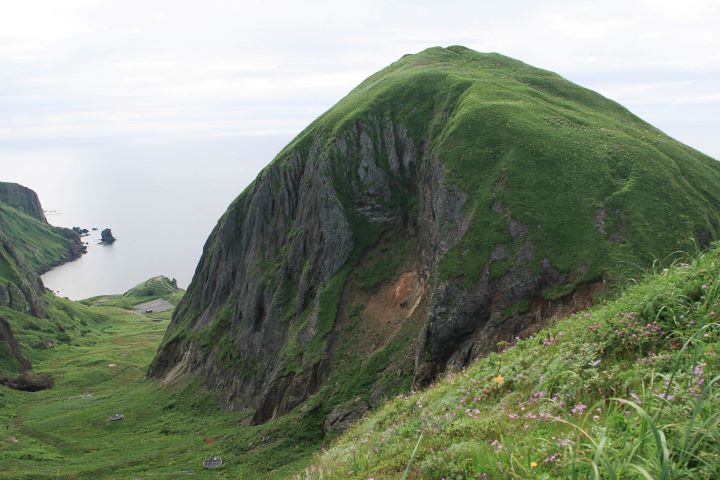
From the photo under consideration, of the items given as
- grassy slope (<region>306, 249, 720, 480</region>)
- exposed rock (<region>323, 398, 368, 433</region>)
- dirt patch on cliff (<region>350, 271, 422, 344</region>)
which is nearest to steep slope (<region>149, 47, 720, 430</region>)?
dirt patch on cliff (<region>350, 271, 422, 344</region>)

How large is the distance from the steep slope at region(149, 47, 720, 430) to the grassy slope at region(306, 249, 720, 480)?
23.7 metres

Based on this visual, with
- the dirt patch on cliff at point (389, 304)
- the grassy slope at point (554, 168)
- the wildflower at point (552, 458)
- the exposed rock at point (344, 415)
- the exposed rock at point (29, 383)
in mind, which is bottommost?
the exposed rock at point (29, 383)

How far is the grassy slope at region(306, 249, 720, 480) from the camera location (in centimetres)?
743

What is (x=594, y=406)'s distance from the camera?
26.3 feet

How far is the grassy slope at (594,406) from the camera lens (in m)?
7.43

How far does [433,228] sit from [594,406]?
44017mm

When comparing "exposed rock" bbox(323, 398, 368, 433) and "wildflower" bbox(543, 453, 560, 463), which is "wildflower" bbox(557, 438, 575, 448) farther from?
"exposed rock" bbox(323, 398, 368, 433)

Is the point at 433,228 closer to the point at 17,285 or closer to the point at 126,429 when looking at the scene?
the point at 126,429

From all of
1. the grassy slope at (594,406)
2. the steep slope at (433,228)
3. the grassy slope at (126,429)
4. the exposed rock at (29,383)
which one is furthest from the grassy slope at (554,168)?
the exposed rock at (29,383)

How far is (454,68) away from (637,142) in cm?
2966

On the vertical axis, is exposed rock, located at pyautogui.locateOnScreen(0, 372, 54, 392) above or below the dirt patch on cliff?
below

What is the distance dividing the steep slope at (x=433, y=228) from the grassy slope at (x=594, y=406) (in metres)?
23.7

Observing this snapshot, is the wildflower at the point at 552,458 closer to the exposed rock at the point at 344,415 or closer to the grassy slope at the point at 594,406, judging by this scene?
the grassy slope at the point at 594,406

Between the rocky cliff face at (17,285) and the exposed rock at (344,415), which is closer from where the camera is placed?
the exposed rock at (344,415)
